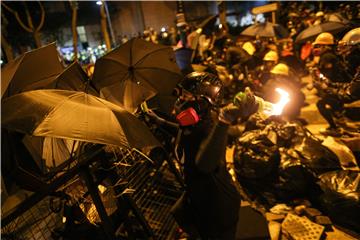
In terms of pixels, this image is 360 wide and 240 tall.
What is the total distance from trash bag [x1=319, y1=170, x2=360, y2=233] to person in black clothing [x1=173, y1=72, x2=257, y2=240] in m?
1.46

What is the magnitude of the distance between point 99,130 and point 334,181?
3.09 meters

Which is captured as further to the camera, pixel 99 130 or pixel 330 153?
pixel 330 153

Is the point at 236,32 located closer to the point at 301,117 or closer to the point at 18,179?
the point at 301,117

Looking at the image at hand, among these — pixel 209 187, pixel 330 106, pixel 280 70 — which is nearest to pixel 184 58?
pixel 280 70

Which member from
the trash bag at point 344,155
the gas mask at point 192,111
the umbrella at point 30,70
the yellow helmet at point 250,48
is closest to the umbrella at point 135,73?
the umbrella at point 30,70

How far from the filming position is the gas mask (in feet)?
7.75

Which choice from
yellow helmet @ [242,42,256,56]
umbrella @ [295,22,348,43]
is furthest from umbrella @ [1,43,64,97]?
yellow helmet @ [242,42,256,56]

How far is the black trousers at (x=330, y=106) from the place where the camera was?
6059mm

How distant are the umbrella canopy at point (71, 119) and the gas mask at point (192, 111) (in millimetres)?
384

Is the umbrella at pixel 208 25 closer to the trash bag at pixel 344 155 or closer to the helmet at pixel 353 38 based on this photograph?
the helmet at pixel 353 38

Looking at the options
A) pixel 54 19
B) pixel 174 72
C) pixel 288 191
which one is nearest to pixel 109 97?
pixel 174 72

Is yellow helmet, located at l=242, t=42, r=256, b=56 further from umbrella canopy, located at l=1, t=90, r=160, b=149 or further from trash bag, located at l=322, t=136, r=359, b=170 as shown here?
umbrella canopy, located at l=1, t=90, r=160, b=149

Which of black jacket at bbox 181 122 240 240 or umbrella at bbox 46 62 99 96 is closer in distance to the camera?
black jacket at bbox 181 122 240 240

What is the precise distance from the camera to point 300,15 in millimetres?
13438
